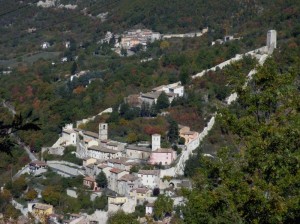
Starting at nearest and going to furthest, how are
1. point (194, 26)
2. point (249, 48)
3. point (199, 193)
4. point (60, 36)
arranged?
point (199, 193)
point (249, 48)
point (194, 26)
point (60, 36)

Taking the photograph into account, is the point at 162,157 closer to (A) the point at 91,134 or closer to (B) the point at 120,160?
(B) the point at 120,160

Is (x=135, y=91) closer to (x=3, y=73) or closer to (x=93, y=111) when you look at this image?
(x=93, y=111)

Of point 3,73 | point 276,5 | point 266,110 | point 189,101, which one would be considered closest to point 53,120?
point 189,101

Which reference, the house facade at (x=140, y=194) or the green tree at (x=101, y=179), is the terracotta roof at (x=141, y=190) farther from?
the green tree at (x=101, y=179)

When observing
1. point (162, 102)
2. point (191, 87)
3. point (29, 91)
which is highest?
point (162, 102)

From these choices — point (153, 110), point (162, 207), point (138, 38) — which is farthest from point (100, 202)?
point (138, 38)

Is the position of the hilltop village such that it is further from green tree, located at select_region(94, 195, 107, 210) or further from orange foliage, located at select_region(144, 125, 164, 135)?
orange foliage, located at select_region(144, 125, 164, 135)

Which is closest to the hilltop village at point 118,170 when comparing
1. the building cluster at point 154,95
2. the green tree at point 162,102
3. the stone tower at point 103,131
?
the stone tower at point 103,131
